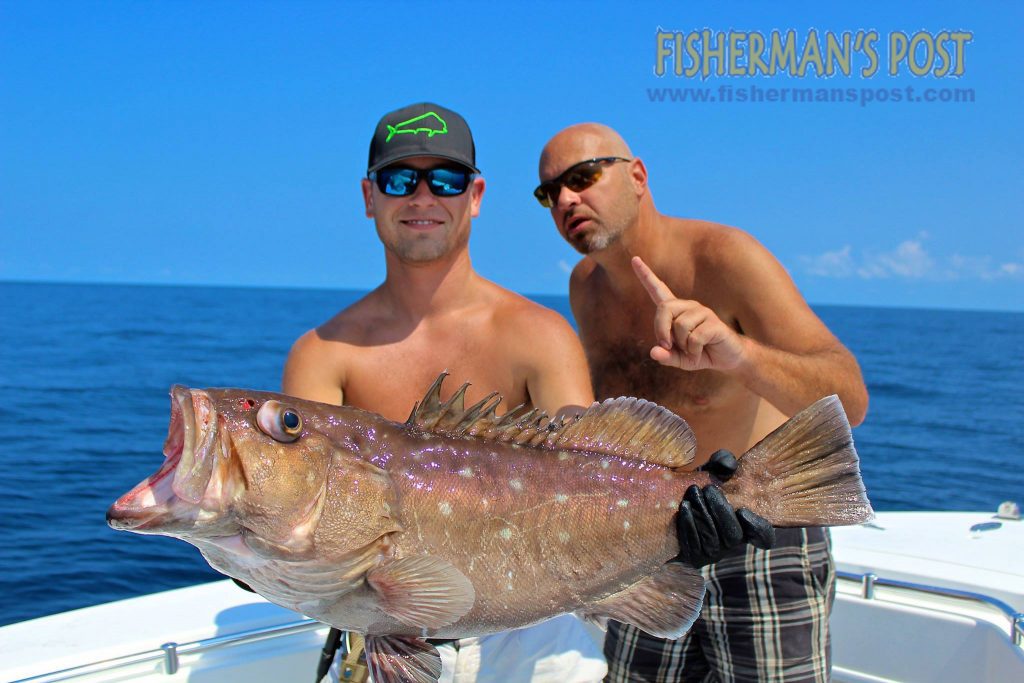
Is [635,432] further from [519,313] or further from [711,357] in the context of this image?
[519,313]

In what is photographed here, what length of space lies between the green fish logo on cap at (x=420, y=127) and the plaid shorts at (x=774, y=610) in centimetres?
213

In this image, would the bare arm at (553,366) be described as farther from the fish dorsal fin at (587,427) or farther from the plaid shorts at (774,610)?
the plaid shorts at (774,610)

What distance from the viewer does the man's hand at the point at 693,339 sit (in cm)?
306

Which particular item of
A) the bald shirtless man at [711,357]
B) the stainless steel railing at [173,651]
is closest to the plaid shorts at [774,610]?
the bald shirtless man at [711,357]

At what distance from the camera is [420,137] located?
3.30m

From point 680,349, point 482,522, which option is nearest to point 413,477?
point 482,522

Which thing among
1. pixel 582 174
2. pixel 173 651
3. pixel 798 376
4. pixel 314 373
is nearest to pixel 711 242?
pixel 582 174

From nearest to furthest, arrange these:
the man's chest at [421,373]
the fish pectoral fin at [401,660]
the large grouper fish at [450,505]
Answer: the large grouper fish at [450,505], the fish pectoral fin at [401,660], the man's chest at [421,373]

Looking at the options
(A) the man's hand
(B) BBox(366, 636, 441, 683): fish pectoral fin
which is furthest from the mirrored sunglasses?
(B) BBox(366, 636, 441, 683): fish pectoral fin

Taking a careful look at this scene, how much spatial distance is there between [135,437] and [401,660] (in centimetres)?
1495

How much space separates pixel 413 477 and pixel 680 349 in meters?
1.24

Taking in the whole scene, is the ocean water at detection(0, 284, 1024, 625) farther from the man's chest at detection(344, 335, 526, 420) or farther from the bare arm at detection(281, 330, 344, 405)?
the man's chest at detection(344, 335, 526, 420)

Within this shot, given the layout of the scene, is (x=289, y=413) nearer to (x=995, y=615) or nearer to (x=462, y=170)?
(x=462, y=170)

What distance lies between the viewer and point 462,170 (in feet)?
11.2
